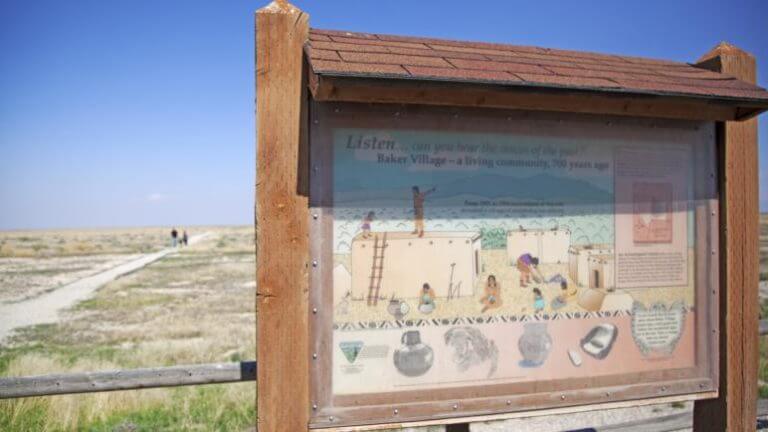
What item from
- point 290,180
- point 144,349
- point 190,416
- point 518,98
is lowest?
point 144,349

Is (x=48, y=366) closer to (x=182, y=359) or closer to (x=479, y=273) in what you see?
(x=182, y=359)

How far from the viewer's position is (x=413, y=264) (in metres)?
2.30

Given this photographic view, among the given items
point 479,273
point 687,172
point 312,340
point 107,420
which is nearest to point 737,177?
point 687,172

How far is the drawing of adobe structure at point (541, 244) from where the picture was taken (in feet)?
7.98

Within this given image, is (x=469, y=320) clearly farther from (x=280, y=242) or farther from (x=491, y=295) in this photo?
(x=280, y=242)

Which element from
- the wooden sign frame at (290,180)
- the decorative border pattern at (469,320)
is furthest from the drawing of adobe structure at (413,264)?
the wooden sign frame at (290,180)

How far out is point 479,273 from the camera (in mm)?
2379

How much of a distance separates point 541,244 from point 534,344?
49cm

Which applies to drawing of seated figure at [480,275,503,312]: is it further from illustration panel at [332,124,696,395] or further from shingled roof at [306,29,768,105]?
shingled roof at [306,29,768,105]

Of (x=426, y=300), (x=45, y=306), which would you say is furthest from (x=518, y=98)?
(x=45, y=306)

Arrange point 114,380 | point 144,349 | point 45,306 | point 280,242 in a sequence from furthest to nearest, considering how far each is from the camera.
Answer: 1. point 45,306
2. point 144,349
3. point 114,380
4. point 280,242

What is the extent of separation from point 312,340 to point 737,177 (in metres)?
2.49

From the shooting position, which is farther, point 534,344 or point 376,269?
point 534,344

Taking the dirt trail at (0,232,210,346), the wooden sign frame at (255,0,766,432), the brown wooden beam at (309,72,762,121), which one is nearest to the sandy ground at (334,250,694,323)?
the wooden sign frame at (255,0,766,432)
